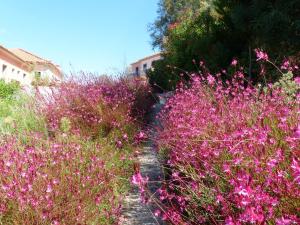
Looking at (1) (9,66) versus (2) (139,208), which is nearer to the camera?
(2) (139,208)

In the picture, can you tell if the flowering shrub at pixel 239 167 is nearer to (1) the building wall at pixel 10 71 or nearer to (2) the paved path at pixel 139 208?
(2) the paved path at pixel 139 208

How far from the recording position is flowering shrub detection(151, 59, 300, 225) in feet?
7.16

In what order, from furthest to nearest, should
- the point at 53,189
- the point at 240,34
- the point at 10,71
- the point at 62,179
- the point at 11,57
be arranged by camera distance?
the point at 10,71 → the point at 11,57 → the point at 240,34 → the point at 62,179 → the point at 53,189

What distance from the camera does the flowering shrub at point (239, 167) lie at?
7.16ft

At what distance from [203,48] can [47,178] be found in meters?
8.64

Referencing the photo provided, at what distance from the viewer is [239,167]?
320 centimetres

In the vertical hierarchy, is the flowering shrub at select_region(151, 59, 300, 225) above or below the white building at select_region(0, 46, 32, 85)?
below

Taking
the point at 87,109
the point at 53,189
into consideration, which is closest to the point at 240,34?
A: the point at 87,109

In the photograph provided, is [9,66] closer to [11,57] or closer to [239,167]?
[11,57]

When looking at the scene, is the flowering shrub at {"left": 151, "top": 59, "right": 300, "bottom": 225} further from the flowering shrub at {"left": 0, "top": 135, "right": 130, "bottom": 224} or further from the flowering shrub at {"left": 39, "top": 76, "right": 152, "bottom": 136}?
the flowering shrub at {"left": 39, "top": 76, "right": 152, "bottom": 136}

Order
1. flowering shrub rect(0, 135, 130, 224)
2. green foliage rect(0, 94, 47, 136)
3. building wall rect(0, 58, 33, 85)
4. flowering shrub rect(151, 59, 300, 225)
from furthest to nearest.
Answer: building wall rect(0, 58, 33, 85) < green foliage rect(0, 94, 47, 136) < flowering shrub rect(0, 135, 130, 224) < flowering shrub rect(151, 59, 300, 225)

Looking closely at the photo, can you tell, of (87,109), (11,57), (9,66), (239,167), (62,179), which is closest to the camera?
(239,167)

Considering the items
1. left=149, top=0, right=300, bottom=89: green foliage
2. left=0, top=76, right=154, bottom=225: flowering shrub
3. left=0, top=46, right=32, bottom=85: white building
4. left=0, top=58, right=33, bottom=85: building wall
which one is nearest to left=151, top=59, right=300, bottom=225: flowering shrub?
left=0, top=76, right=154, bottom=225: flowering shrub

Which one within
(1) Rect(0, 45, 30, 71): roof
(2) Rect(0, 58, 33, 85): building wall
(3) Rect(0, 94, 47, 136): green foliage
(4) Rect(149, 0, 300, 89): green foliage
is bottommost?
(3) Rect(0, 94, 47, 136): green foliage
